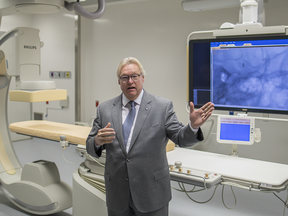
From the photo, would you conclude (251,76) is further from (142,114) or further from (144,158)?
(144,158)

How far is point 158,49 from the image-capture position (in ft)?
14.4

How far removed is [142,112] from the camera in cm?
166

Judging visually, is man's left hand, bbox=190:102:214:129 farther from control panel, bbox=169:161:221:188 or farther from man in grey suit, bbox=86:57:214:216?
control panel, bbox=169:161:221:188

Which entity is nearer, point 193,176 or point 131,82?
point 131,82

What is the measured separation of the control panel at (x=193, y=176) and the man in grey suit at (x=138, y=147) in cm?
18

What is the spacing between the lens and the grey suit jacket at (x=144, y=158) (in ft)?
5.28

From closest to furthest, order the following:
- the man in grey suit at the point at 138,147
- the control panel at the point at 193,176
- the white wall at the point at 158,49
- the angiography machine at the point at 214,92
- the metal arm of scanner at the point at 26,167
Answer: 1. the man in grey suit at the point at 138,147
2. the control panel at the point at 193,176
3. the angiography machine at the point at 214,92
4. the metal arm of scanner at the point at 26,167
5. the white wall at the point at 158,49

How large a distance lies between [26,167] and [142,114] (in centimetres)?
168

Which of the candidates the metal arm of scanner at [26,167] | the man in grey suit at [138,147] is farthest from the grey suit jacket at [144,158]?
the metal arm of scanner at [26,167]

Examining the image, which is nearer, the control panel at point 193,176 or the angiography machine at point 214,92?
the control panel at point 193,176

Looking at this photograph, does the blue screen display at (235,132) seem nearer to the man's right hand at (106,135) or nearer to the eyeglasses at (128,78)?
the eyeglasses at (128,78)

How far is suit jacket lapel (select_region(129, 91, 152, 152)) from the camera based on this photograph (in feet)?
5.31

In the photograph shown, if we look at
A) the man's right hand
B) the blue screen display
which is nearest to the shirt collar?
the man's right hand

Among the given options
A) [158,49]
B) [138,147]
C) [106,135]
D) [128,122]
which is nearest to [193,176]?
[138,147]
